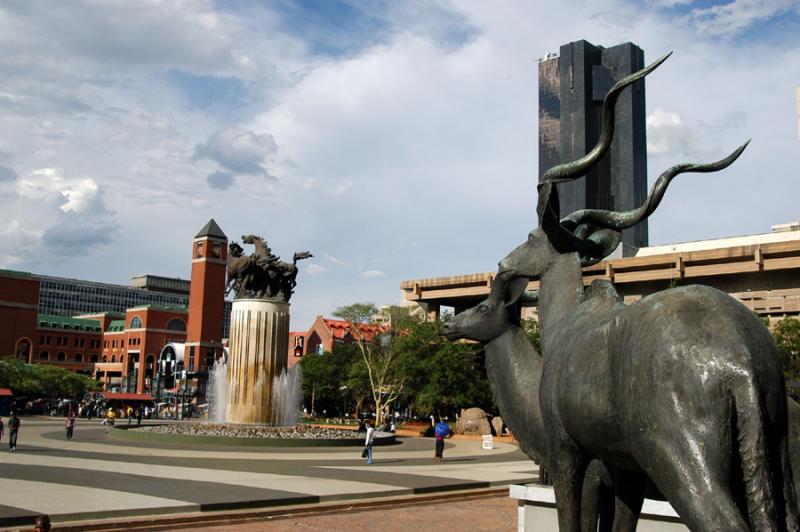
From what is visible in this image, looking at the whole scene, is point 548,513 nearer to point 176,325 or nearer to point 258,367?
point 258,367

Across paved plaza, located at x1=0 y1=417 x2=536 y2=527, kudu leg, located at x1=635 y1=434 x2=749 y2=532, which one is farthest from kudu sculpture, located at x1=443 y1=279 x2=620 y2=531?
paved plaza, located at x1=0 y1=417 x2=536 y2=527

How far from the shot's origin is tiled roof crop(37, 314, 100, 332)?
113 meters

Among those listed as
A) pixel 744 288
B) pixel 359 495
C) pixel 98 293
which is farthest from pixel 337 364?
pixel 98 293

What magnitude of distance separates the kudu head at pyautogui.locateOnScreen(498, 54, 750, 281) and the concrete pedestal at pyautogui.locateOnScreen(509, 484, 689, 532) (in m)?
3.50

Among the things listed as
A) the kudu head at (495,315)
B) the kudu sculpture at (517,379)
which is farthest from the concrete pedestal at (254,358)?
the kudu head at (495,315)

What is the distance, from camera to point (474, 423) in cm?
4528

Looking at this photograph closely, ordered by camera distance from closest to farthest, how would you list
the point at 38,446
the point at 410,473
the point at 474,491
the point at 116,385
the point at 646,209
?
the point at 646,209 → the point at 474,491 → the point at 410,473 → the point at 38,446 → the point at 116,385

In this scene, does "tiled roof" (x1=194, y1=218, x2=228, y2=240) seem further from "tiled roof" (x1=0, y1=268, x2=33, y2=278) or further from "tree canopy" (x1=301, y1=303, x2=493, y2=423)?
"tree canopy" (x1=301, y1=303, x2=493, y2=423)

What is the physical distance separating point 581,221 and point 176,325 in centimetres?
11238

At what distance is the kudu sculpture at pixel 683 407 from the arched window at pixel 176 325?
112098 mm

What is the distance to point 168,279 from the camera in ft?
585

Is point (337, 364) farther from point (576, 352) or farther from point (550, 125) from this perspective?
point (550, 125)

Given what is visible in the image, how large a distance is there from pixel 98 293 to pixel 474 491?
6422 inches

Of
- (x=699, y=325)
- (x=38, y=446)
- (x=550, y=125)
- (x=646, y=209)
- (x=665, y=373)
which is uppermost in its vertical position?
(x=550, y=125)
